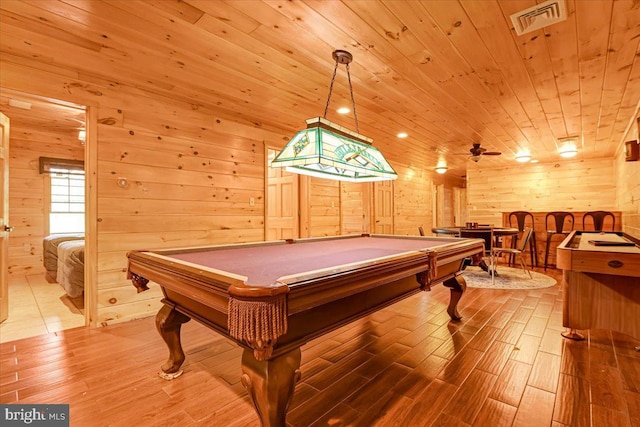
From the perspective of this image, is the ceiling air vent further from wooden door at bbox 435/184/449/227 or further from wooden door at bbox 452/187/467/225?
wooden door at bbox 452/187/467/225

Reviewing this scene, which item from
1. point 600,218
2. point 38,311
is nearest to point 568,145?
point 600,218

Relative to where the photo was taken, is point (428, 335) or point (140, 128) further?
point (140, 128)

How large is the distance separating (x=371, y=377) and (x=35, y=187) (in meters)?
6.40

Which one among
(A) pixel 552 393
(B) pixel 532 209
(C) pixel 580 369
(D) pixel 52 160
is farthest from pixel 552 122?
(D) pixel 52 160

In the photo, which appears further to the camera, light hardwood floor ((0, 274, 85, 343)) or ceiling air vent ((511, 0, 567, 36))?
light hardwood floor ((0, 274, 85, 343))

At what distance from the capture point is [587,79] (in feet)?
8.91

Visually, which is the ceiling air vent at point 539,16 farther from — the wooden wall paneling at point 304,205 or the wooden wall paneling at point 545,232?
the wooden wall paneling at point 545,232

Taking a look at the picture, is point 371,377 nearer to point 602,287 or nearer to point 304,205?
point 602,287

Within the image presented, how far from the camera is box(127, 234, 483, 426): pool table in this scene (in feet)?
3.35

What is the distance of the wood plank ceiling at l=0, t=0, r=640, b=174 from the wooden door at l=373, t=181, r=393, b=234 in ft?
9.11

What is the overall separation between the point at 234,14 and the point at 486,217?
7975 mm

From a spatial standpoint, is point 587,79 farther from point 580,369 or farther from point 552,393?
point 552,393

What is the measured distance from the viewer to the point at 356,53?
88.8 inches

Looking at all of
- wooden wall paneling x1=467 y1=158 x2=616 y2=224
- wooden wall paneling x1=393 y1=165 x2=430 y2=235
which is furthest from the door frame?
wooden wall paneling x1=467 y1=158 x2=616 y2=224
